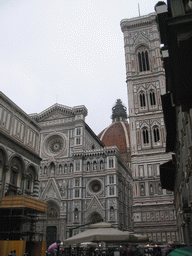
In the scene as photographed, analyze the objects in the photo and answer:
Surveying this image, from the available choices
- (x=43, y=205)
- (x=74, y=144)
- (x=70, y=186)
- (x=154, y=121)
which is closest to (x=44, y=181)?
(x=70, y=186)

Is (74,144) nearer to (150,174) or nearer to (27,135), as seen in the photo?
(150,174)

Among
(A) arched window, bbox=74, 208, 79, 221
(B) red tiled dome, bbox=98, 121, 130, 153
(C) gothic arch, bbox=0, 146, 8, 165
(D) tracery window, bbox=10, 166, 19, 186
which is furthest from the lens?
(B) red tiled dome, bbox=98, 121, 130, 153

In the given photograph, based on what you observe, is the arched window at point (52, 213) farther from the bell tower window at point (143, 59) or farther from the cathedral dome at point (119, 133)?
the cathedral dome at point (119, 133)

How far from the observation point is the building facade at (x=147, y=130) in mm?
35312

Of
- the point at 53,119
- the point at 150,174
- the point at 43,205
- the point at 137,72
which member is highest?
the point at 137,72

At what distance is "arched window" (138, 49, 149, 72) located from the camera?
4478 cm

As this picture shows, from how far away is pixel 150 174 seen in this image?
37656 mm

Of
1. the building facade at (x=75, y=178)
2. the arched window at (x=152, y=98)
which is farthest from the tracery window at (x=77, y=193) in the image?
the arched window at (x=152, y=98)

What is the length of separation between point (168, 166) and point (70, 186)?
81.9ft

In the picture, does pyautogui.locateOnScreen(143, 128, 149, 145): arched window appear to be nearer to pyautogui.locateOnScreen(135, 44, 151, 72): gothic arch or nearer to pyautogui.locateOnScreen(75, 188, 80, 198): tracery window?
pyautogui.locateOnScreen(135, 44, 151, 72): gothic arch

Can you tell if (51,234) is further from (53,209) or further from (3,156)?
(3,156)

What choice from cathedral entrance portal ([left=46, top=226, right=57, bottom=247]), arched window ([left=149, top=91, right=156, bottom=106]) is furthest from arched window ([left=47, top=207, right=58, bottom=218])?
arched window ([left=149, top=91, right=156, bottom=106])

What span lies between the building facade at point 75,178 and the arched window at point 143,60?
1190 cm

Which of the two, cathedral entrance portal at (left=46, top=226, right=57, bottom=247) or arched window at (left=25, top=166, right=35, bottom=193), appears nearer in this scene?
arched window at (left=25, top=166, right=35, bottom=193)
